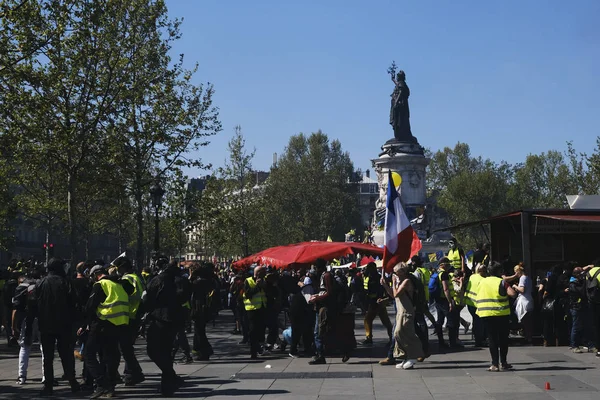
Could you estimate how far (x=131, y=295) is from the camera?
1241 cm

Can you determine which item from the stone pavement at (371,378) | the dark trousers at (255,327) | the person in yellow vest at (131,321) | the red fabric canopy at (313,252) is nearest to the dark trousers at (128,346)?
the person in yellow vest at (131,321)

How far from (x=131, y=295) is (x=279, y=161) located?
8986 centimetres

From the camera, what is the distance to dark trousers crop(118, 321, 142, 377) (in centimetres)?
1201

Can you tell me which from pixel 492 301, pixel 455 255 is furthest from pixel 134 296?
pixel 455 255

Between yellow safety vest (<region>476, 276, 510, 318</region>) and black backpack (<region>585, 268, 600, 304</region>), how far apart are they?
2477 mm

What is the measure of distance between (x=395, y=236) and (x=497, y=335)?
293cm

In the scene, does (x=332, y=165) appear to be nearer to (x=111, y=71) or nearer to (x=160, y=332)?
(x=111, y=71)

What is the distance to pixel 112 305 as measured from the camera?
1161 cm

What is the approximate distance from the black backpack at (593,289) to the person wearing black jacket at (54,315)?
8950 millimetres

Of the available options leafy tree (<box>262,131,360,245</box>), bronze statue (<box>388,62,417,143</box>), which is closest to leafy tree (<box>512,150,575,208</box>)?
leafy tree (<box>262,131,360,245</box>)

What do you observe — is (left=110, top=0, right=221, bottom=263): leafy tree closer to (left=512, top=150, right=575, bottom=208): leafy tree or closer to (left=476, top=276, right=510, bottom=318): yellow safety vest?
(left=476, top=276, right=510, bottom=318): yellow safety vest

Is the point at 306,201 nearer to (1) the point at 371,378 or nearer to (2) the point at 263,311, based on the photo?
(2) the point at 263,311

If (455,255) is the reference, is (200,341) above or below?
below

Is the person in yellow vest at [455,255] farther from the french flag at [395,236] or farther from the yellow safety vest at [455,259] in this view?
the french flag at [395,236]
